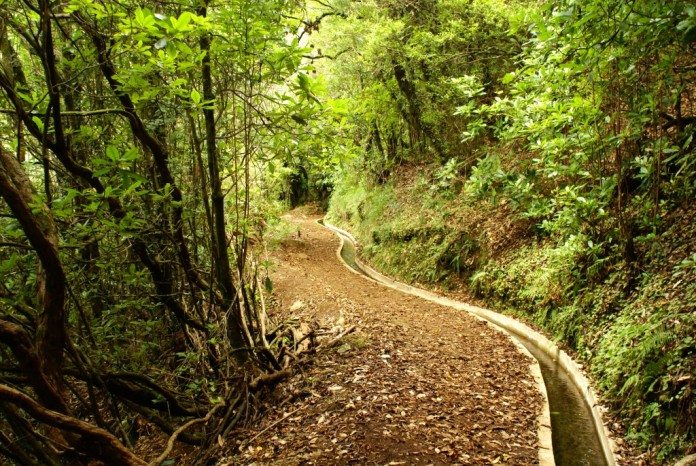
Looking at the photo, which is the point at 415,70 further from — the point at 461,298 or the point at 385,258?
the point at 461,298

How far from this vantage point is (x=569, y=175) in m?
7.93

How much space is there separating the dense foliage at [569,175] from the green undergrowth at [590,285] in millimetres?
28

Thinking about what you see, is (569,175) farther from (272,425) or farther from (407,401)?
(272,425)

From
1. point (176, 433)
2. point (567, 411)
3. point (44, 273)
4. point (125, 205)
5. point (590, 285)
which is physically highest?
point (125, 205)

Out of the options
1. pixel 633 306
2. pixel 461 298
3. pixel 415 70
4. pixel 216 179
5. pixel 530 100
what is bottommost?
pixel 461 298

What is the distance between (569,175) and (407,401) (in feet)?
17.9

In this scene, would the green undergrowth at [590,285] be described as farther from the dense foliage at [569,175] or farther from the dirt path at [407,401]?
the dirt path at [407,401]

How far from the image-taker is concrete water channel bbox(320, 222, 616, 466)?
478 centimetres

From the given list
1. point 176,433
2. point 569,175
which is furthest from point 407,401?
point 569,175

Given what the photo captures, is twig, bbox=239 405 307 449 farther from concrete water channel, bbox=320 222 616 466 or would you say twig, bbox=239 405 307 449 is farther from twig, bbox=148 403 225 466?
concrete water channel, bbox=320 222 616 466

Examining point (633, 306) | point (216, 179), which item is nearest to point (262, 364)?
point (216, 179)

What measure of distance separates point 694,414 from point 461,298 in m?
7.15

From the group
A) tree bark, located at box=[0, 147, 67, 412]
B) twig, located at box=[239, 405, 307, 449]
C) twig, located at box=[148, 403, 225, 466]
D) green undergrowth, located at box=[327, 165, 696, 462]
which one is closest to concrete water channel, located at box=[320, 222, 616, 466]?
green undergrowth, located at box=[327, 165, 696, 462]

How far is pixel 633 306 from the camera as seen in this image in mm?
5906
